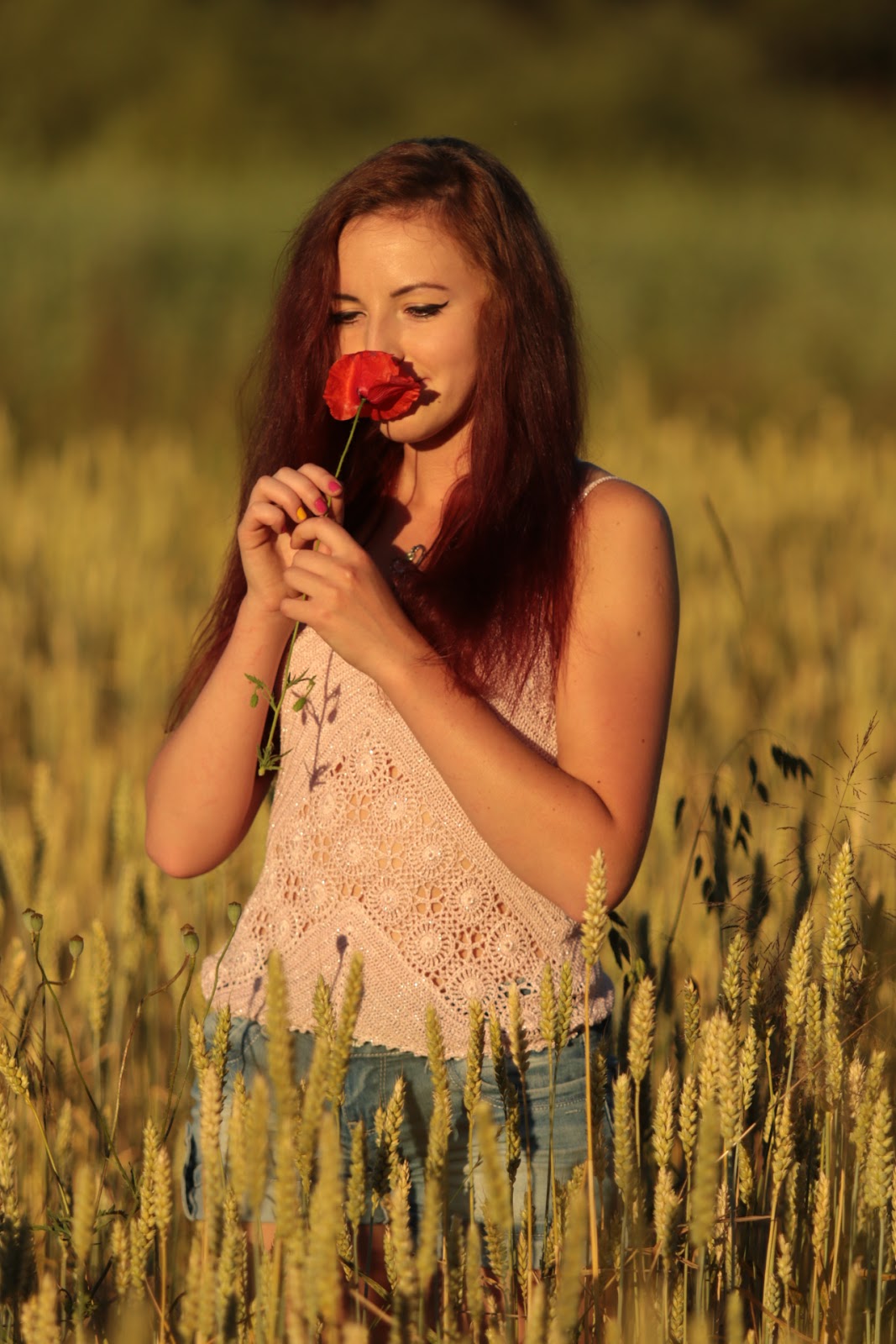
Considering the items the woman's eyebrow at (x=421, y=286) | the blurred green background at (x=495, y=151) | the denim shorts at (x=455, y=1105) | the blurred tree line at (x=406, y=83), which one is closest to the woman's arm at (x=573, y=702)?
the denim shorts at (x=455, y=1105)

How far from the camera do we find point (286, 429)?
2.12 m

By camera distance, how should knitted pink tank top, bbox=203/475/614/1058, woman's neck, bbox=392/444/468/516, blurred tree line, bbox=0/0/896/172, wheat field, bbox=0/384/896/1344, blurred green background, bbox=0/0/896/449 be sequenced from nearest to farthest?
wheat field, bbox=0/384/896/1344, knitted pink tank top, bbox=203/475/614/1058, woman's neck, bbox=392/444/468/516, blurred green background, bbox=0/0/896/449, blurred tree line, bbox=0/0/896/172

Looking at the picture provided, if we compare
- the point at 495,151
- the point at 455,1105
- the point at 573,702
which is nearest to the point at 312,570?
the point at 573,702

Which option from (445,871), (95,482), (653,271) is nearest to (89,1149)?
(445,871)

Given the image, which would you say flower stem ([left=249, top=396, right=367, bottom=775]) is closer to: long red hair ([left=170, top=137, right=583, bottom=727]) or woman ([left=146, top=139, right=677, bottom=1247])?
woman ([left=146, top=139, right=677, bottom=1247])

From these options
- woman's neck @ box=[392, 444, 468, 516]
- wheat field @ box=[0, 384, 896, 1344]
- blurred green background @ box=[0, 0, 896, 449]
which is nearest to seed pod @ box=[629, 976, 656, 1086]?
wheat field @ box=[0, 384, 896, 1344]

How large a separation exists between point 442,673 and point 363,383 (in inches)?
11.9

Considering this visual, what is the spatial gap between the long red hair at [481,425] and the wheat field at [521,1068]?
1.12ft

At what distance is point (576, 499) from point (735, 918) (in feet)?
2.67

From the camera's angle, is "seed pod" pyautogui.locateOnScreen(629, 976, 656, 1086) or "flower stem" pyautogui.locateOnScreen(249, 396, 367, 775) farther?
"flower stem" pyautogui.locateOnScreen(249, 396, 367, 775)

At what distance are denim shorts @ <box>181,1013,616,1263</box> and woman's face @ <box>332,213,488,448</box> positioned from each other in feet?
2.11

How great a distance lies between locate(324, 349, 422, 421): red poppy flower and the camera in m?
1.76

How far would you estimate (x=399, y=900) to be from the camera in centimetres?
181

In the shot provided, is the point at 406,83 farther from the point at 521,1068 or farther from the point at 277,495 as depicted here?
the point at 521,1068
